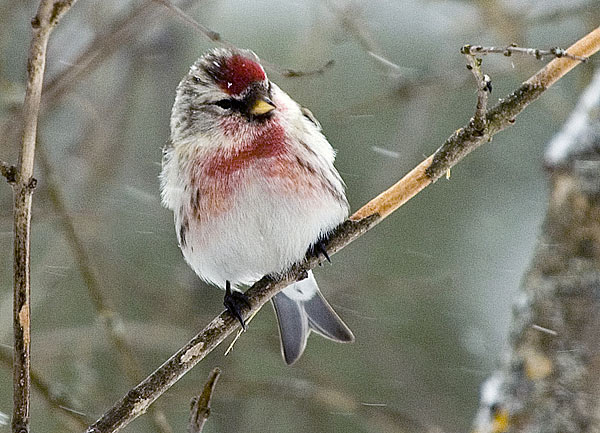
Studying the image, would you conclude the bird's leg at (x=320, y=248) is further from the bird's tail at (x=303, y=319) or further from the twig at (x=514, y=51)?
the twig at (x=514, y=51)

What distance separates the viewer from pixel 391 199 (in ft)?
5.80

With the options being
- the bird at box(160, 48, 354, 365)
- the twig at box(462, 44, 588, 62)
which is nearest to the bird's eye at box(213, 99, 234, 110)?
the bird at box(160, 48, 354, 365)

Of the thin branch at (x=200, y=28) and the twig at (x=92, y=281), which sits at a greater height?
the thin branch at (x=200, y=28)

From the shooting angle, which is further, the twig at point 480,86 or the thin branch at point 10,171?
the twig at point 480,86

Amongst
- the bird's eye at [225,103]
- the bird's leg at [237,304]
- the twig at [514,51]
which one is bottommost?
the bird's leg at [237,304]

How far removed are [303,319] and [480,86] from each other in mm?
1134

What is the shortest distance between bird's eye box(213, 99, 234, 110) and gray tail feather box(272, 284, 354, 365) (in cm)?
61

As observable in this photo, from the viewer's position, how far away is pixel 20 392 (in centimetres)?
132

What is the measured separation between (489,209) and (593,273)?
2342mm

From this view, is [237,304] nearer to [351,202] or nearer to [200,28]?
[200,28]

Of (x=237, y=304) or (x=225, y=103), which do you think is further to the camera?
(x=225, y=103)

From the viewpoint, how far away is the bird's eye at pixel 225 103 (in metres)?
2.24

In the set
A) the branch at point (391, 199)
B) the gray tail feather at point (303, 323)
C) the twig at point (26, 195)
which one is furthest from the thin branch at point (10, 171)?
the gray tail feather at point (303, 323)

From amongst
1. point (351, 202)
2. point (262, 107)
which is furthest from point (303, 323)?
point (351, 202)
